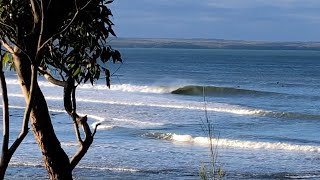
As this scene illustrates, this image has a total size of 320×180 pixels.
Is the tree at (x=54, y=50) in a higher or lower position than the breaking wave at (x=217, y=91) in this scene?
higher

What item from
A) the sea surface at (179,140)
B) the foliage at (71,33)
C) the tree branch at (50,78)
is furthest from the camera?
the sea surface at (179,140)

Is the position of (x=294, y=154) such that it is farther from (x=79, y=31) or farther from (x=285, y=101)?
(x=285, y=101)

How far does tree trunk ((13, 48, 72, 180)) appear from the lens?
4.35 metres

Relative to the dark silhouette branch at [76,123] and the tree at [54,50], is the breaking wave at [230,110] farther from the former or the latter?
the dark silhouette branch at [76,123]

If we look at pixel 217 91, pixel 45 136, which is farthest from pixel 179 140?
pixel 217 91

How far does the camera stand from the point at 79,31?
4.68 metres

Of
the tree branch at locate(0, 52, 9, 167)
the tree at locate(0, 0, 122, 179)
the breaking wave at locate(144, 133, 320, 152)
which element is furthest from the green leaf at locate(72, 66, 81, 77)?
the breaking wave at locate(144, 133, 320, 152)

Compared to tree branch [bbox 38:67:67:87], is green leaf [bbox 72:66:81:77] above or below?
above

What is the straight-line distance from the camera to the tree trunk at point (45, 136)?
4.35 m

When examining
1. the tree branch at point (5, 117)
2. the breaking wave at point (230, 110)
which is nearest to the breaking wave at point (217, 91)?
the breaking wave at point (230, 110)

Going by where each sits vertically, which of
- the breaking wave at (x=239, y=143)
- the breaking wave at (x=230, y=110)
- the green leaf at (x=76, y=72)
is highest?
the green leaf at (x=76, y=72)

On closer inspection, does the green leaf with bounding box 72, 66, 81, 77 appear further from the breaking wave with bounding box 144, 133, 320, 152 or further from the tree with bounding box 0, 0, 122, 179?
the breaking wave with bounding box 144, 133, 320, 152

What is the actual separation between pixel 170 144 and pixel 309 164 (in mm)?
4258

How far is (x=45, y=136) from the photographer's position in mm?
4488
